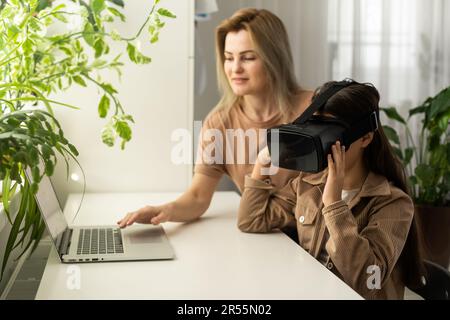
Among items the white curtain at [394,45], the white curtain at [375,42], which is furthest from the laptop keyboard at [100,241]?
the white curtain at [394,45]

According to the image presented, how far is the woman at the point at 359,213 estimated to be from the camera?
1.25 m

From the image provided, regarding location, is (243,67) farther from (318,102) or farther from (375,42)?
(375,42)

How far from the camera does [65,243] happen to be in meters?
1.34

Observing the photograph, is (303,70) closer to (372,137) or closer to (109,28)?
(109,28)

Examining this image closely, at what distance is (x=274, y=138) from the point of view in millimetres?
1318

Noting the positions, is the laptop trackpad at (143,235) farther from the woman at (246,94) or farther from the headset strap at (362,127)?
the headset strap at (362,127)

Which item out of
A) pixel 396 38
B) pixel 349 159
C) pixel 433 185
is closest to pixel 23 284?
pixel 349 159

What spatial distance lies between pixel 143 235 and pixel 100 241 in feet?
0.36

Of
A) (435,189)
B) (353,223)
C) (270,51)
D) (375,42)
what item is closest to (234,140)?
(270,51)

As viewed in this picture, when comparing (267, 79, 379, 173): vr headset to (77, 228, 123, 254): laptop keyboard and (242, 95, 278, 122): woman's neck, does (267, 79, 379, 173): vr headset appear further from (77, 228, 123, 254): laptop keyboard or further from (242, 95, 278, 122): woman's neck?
(242, 95, 278, 122): woman's neck

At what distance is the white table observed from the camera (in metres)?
1.06

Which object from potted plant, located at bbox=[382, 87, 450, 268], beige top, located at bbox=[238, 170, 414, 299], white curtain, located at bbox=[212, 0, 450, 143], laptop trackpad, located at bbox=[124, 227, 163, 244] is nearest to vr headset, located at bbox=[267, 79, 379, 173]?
beige top, located at bbox=[238, 170, 414, 299]

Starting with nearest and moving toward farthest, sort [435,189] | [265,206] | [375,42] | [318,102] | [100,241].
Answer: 1. [318,102]
2. [100,241]
3. [265,206]
4. [435,189]
5. [375,42]

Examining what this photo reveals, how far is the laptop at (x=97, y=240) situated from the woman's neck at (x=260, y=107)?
54 centimetres
